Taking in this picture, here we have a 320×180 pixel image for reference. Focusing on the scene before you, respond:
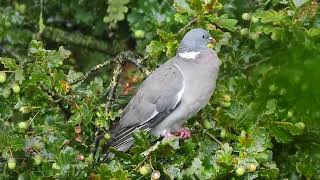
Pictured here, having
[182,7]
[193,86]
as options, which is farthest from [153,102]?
[182,7]

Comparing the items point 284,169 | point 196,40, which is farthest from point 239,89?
point 284,169

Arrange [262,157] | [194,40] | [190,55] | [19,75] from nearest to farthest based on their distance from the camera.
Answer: [262,157] < [19,75] < [194,40] < [190,55]

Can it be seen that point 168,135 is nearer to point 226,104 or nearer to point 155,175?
point 226,104

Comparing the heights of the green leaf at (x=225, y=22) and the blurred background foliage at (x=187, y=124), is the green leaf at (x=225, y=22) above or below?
above

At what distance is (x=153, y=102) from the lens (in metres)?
2.46

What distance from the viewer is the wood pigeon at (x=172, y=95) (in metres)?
2.36

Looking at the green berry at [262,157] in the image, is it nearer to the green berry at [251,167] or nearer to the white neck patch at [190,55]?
the green berry at [251,167]

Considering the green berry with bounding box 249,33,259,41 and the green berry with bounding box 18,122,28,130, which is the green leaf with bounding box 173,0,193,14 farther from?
the green berry with bounding box 18,122,28,130

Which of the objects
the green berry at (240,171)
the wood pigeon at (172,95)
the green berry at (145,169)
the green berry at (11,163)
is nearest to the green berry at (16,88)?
the green berry at (11,163)

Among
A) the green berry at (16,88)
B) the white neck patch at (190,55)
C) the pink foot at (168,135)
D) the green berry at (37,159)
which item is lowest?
the pink foot at (168,135)

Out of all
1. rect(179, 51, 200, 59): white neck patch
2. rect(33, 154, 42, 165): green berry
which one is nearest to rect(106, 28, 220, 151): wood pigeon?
rect(179, 51, 200, 59): white neck patch

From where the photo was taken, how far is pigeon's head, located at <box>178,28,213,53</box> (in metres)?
2.36

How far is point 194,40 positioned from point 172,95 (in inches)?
10.3

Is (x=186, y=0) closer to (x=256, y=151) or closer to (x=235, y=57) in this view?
(x=235, y=57)
